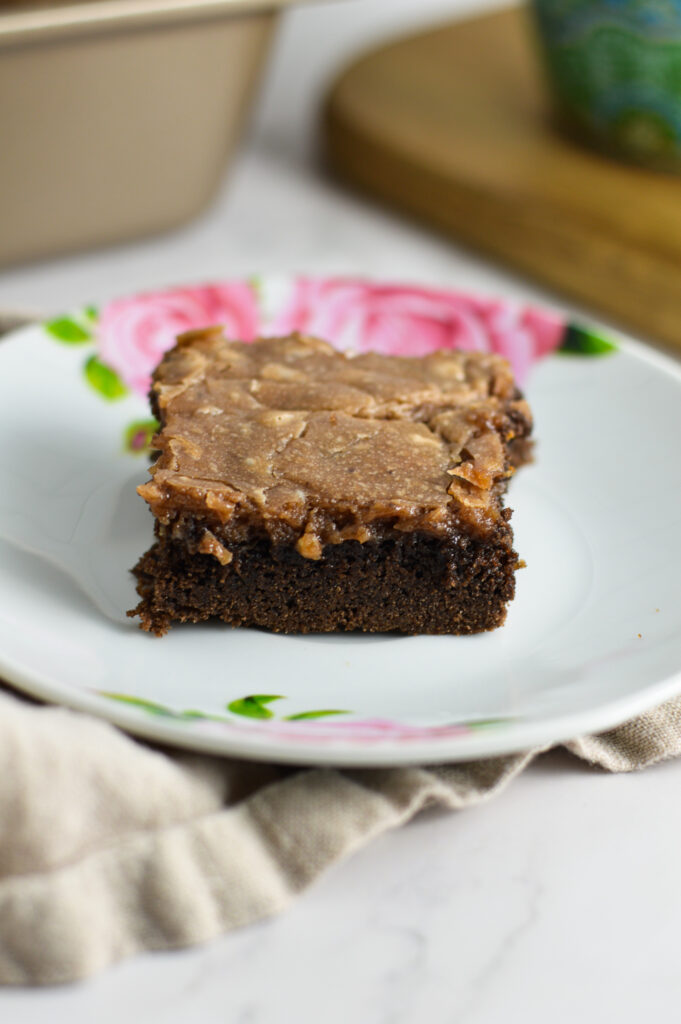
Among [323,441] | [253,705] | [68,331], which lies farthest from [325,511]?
[68,331]

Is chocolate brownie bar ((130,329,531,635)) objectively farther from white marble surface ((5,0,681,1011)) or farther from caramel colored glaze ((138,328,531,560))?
white marble surface ((5,0,681,1011))

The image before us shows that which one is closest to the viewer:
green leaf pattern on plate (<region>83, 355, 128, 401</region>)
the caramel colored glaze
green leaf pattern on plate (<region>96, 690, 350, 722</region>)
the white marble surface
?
the white marble surface

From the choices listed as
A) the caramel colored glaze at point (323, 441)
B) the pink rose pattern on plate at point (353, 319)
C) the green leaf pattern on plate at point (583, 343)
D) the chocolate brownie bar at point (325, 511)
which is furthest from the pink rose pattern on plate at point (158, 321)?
the green leaf pattern on plate at point (583, 343)

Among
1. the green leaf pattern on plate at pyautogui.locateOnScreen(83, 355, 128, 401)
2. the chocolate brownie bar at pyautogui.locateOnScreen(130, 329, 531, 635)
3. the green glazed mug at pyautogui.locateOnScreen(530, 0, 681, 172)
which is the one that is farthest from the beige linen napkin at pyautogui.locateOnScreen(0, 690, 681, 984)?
the green glazed mug at pyautogui.locateOnScreen(530, 0, 681, 172)

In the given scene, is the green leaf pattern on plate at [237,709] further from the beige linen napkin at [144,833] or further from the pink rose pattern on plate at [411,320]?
the pink rose pattern on plate at [411,320]

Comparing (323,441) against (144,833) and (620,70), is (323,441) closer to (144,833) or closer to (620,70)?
(144,833)

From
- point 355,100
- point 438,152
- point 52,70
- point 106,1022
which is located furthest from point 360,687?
point 355,100
